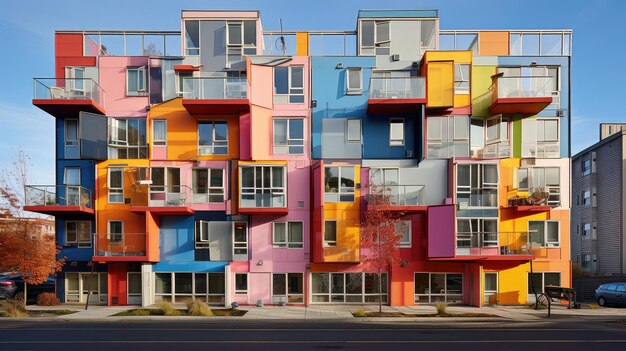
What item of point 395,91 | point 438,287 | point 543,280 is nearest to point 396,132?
point 395,91

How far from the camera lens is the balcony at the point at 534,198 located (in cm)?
2244

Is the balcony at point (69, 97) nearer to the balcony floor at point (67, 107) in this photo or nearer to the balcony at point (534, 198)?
the balcony floor at point (67, 107)

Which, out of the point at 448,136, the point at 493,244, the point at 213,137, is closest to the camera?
the point at 493,244

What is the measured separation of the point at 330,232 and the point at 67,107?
1710 centimetres


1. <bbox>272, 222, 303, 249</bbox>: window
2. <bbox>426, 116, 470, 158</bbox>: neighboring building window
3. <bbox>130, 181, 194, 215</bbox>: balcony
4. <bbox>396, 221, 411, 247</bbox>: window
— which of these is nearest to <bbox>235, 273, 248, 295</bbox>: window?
<bbox>272, 222, 303, 249</bbox>: window

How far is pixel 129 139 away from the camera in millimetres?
23750

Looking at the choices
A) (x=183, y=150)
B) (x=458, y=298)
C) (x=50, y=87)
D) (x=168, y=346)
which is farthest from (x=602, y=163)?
(x=50, y=87)

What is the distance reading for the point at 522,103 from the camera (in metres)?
22.4

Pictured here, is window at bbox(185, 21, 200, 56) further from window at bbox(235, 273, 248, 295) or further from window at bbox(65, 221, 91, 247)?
window at bbox(235, 273, 248, 295)

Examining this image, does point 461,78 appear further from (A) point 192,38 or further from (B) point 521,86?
(A) point 192,38

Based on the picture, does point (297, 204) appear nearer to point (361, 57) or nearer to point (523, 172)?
point (361, 57)

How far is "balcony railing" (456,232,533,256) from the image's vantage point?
2164 centimetres

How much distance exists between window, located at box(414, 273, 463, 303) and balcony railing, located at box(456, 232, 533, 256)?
2.39 meters

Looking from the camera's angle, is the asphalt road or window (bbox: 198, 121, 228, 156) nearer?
the asphalt road
